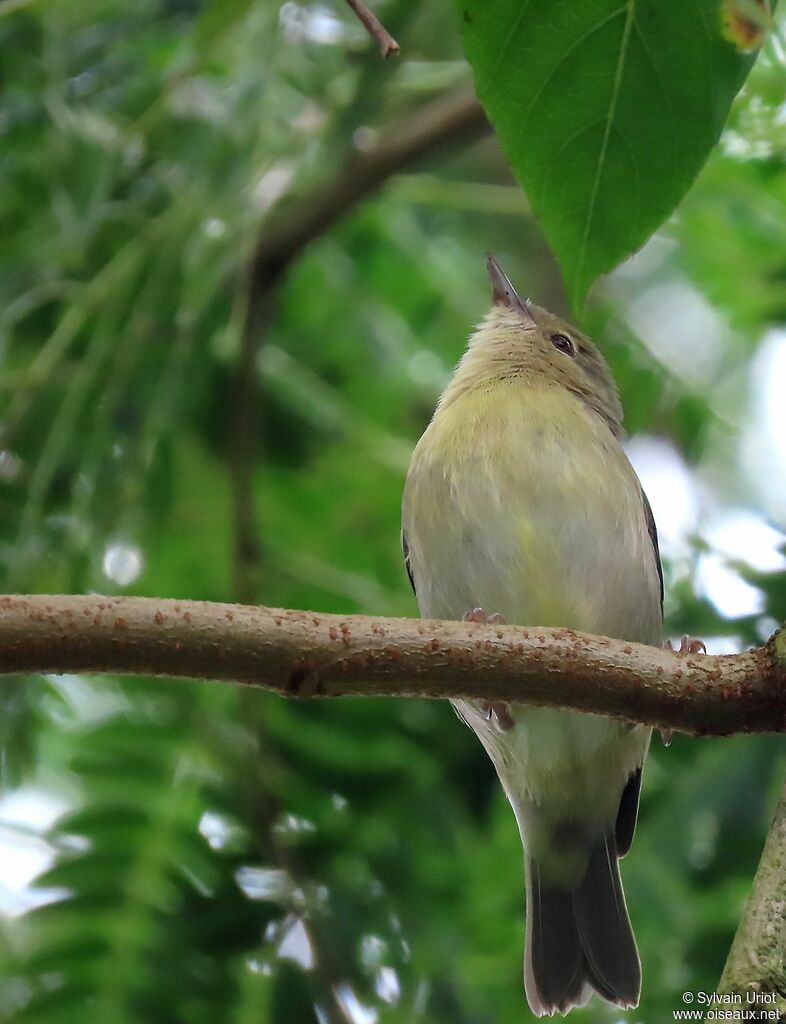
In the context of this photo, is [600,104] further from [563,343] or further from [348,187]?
[563,343]

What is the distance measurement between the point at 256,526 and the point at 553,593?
103 centimetres

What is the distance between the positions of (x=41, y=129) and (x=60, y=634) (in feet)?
8.21

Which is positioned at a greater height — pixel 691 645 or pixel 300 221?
pixel 300 221

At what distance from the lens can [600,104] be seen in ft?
7.21

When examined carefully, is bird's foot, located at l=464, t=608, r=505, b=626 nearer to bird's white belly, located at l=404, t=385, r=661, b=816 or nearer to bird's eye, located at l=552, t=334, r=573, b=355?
bird's white belly, located at l=404, t=385, r=661, b=816

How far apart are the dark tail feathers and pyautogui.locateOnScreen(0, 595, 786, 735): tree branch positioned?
159 centimetres

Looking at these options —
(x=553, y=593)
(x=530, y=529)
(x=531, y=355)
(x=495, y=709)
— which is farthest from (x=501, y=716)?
(x=531, y=355)

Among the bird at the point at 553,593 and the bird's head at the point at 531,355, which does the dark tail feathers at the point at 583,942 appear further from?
the bird's head at the point at 531,355

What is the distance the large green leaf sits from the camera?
2.09 m

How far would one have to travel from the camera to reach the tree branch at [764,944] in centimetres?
204

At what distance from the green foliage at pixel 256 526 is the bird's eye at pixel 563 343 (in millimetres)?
183

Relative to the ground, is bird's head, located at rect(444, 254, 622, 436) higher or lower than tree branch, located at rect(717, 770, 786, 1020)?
lower

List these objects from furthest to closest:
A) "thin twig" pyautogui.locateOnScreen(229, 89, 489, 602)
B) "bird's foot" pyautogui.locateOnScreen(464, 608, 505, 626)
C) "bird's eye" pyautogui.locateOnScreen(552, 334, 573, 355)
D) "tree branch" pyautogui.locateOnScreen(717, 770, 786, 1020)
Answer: "bird's eye" pyautogui.locateOnScreen(552, 334, 573, 355) < "thin twig" pyautogui.locateOnScreen(229, 89, 489, 602) < "bird's foot" pyautogui.locateOnScreen(464, 608, 505, 626) < "tree branch" pyautogui.locateOnScreen(717, 770, 786, 1020)

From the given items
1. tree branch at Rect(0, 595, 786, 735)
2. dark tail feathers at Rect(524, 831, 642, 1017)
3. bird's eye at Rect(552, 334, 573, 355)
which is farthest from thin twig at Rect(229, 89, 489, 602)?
tree branch at Rect(0, 595, 786, 735)
